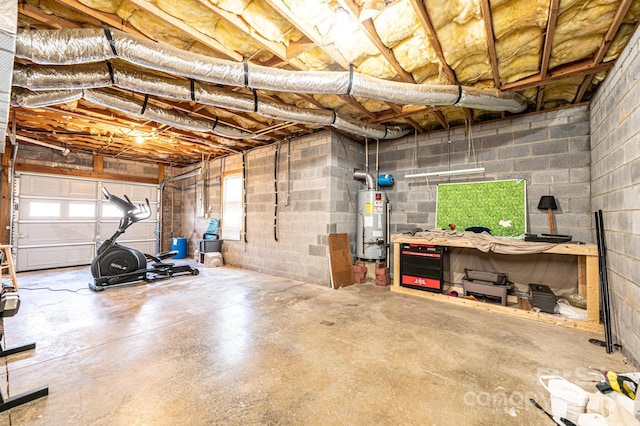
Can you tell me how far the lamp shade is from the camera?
3.55 m

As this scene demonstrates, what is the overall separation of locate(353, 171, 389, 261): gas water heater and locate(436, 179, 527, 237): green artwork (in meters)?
0.96

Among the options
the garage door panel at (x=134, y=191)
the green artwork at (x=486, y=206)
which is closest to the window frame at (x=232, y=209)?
the garage door panel at (x=134, y=191)

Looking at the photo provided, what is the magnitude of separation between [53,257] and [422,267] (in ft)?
26.0

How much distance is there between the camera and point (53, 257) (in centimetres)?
605

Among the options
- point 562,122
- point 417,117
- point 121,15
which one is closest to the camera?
point 121,15

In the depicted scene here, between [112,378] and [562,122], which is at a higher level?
[562,122]

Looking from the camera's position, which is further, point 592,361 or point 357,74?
point 357,74

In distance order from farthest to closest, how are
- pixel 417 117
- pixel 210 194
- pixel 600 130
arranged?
1. pixel 210 194
2. pixel 417 117
3. pixel 600 130

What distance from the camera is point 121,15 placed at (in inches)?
86.0

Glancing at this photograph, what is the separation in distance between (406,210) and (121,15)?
4.60m

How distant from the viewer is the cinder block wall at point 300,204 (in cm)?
484

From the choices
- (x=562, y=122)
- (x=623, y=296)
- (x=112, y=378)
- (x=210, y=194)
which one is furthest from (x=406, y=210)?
Result: (x=210, y=194)

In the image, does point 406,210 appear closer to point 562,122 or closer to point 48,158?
point 562,122

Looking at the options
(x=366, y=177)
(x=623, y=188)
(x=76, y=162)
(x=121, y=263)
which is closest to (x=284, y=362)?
(x=623, y=188)
